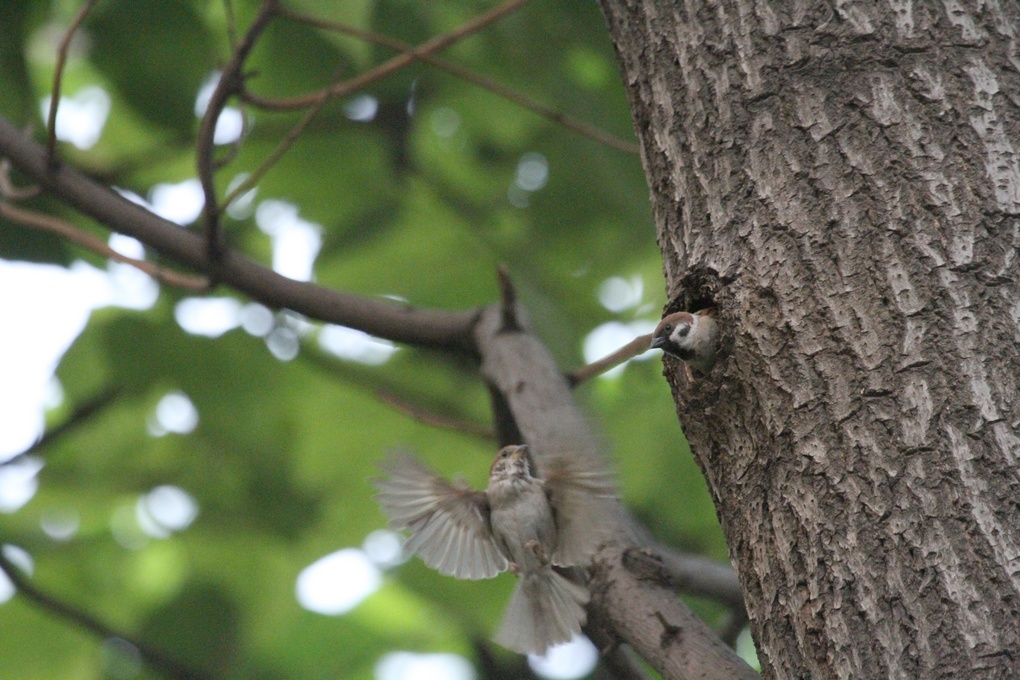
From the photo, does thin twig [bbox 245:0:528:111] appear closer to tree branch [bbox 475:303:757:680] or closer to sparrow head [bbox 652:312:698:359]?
tree branch [bbox 475:303:757:680]

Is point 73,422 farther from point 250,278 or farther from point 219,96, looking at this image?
point 219,96

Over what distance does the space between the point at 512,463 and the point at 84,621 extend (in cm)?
186

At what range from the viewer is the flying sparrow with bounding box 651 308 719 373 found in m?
2.20

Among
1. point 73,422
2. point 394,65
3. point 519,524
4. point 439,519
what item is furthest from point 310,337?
point 519,524

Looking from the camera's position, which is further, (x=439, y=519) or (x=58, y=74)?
(x=58, y=74)

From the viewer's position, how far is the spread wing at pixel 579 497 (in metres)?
2.74

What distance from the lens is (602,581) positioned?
101 inches

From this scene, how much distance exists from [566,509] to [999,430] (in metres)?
1.25

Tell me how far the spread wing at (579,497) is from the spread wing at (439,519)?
315 millimetres

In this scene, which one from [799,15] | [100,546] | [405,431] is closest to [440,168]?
[405,431]

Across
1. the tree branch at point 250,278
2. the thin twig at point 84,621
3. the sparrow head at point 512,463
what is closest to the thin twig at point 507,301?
the tree branch at point 250,278

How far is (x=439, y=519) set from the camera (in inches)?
A: 120

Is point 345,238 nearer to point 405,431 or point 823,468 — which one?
point 405,431

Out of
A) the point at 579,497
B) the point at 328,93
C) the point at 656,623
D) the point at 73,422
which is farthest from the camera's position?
the point at 73,422
